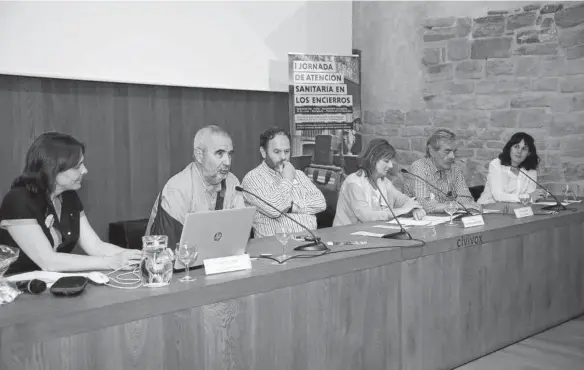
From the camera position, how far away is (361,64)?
22.2 ft

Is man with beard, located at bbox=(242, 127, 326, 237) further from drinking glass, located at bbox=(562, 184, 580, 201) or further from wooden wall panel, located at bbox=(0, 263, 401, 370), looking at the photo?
drinking glass, located at bbox=(562, 184, 580, 201)

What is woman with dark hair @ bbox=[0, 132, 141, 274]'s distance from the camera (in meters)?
2.40

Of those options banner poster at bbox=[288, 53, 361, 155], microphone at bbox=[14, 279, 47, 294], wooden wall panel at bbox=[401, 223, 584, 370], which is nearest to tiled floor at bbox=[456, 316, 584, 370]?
wooden wall panel at bbox=[401, 223, 584, 370]

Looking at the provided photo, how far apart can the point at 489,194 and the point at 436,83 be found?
4.65ft

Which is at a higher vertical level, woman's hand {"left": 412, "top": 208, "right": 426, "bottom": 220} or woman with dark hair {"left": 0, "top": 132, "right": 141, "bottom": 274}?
woman with dark hair {"left": 0, "top": 132, "right": 141, "bottom": 274}

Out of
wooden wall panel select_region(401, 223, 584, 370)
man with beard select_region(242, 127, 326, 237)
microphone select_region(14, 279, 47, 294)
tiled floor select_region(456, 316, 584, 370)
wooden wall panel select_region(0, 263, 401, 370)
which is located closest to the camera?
wooden wall panel select_region(0, 263, 401, 370)

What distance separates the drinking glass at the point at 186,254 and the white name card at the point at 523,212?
2353mm

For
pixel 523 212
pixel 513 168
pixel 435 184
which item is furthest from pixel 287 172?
pixel 513 168

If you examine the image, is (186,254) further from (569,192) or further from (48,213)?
(569,192)

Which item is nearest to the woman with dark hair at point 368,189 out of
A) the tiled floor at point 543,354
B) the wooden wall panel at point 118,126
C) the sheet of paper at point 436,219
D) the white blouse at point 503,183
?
the sheet of paper at point 436,219

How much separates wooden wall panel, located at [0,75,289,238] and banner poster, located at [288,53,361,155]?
0.43m

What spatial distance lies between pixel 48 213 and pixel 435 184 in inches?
115

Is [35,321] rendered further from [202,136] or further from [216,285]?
[202,136]

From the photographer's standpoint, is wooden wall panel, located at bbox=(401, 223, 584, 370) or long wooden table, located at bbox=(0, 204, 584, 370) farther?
wooden wall panel, located at bbox=(401, 223, 584, 370)
